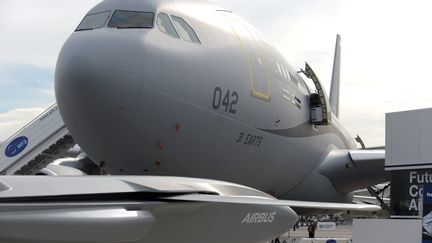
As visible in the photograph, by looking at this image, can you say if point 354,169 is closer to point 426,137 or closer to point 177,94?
point 426,137

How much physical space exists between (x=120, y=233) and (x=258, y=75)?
6545 mm

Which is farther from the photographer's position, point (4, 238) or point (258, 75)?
point (258, 75)

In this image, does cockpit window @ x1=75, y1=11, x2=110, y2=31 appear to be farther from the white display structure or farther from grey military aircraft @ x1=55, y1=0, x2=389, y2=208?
the white display structure

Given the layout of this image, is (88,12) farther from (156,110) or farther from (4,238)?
(4,238)

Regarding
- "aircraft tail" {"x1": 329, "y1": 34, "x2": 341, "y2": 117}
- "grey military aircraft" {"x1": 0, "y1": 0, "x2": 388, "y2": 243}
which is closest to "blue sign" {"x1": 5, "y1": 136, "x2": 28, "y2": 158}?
"grey military aircraft" {"x1": 0, "y1": 0, "x2": 388, "y2": 243}

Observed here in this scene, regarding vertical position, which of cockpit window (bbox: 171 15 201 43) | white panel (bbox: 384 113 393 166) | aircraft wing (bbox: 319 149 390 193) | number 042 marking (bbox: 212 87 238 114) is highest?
cockpit window (bbox: 171 15 201 43)

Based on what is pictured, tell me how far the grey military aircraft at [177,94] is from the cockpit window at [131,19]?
0.02 metres

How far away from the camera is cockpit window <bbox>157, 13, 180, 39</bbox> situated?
10055mm

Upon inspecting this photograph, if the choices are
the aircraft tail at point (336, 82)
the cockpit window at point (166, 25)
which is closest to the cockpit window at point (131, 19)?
the cockpit window at point (166, 25)

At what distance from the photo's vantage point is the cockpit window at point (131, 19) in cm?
991

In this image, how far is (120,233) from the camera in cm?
549

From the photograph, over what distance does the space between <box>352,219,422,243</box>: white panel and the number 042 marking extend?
381 cm

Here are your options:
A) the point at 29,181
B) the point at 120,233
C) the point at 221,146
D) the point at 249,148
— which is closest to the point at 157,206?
the point at 120,233

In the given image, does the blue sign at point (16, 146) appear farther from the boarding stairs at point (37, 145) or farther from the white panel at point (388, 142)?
the white panel at point (388, 142)
